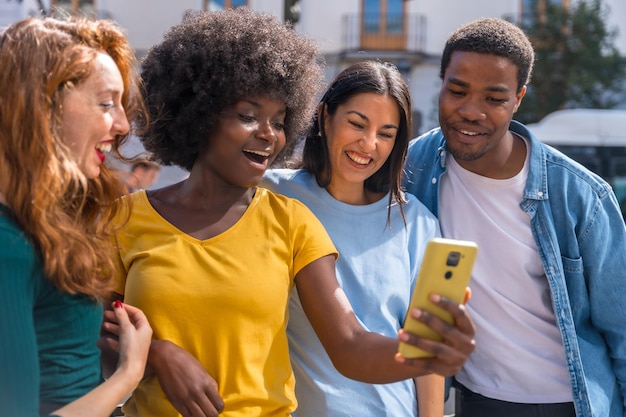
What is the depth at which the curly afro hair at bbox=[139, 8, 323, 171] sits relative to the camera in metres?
2.56

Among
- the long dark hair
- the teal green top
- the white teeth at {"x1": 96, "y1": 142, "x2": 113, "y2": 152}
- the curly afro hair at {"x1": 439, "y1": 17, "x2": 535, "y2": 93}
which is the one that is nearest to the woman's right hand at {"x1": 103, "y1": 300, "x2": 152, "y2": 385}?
the teal green top

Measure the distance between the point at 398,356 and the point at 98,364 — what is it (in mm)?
678

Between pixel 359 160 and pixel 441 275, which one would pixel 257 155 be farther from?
pixel 441 275

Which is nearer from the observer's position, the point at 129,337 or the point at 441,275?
the point at 441,275

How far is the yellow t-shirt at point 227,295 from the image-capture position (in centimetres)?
226

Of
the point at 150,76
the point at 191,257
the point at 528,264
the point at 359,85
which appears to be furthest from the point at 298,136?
the point at 528,264

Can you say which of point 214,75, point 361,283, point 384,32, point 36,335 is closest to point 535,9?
point 384,32

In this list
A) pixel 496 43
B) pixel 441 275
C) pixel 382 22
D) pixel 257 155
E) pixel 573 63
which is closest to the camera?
pixel 441 275

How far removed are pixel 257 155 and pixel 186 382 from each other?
69 centimetres

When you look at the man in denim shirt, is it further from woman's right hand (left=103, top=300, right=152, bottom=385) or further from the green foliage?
the green foliage

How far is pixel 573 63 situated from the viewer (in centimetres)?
1983

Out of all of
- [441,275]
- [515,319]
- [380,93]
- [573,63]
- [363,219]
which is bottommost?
[573,63]

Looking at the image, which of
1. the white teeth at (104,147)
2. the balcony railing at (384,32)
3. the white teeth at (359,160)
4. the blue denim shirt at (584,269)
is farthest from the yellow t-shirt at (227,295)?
the balcony railing at (384,32)

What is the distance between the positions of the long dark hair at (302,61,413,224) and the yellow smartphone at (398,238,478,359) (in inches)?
37.5
